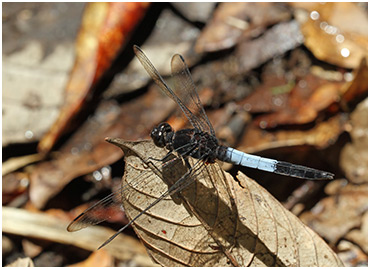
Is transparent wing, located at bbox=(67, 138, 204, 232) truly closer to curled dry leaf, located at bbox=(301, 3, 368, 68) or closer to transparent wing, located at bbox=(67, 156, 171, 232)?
transparent wing, located at bbox=(67, 156, 171, 232)

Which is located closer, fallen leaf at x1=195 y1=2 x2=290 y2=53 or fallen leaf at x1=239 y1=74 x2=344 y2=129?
fallen leaf at x1=239 y1=74 x2=344 y2=129

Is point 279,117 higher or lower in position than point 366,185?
higher

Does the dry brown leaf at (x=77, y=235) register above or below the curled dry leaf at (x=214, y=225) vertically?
below

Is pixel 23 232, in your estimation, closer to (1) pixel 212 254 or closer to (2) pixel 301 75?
(1) pixel 212 254

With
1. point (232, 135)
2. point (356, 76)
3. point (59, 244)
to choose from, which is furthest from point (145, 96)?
point (356, 76)

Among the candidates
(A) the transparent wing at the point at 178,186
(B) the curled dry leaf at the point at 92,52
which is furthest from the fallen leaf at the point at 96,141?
(A) the transparent wing at the point at 178,186

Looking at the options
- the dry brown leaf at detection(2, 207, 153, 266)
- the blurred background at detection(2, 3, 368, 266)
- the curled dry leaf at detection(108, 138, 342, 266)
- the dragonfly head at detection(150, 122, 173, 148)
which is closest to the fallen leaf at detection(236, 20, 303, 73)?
the blurred background at detection(2, 3, 368, 266)

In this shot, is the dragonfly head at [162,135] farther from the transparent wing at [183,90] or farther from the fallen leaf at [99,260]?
the fallen leaf at [99,260]
